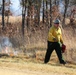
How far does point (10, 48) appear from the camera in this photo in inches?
736

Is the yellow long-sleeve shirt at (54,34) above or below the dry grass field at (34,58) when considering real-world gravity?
above

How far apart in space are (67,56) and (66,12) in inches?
1540

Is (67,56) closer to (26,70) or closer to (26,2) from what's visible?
(26,70)

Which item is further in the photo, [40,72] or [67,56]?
[67,56]

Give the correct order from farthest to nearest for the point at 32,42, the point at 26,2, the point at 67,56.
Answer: the point at 26,2, the point at 32,42, the point at 67,56

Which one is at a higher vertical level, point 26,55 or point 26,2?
point 26,2

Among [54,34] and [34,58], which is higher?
[54,34]

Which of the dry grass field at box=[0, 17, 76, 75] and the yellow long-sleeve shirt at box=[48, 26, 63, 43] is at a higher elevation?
the yellow long-sleeve shirt at box=[48, 26, 63, 43]

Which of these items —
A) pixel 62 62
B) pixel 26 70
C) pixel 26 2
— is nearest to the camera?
pixel 26 70

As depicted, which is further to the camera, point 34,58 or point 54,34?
point 34,58

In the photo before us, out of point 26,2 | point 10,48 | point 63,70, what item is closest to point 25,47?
point 10,48

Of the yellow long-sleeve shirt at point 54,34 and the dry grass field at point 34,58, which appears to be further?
the yellow long-sleeve shirt at point 54,34

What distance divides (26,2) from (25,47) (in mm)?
13982

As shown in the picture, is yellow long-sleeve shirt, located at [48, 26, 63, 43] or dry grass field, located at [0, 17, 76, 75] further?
yellow long-sleeve shirt, located at [48, 26, 63, 43]
